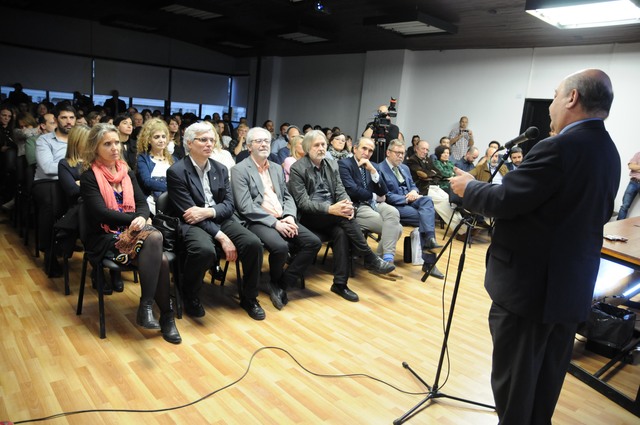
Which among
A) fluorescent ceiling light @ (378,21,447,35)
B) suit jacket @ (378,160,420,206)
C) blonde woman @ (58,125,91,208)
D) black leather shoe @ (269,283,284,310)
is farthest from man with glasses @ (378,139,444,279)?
fluorescent ceiling light @ (378,21,447,35)

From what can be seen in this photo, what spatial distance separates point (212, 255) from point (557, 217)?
197 cm

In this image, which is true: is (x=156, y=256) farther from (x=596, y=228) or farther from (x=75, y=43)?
(x=75, y=43)

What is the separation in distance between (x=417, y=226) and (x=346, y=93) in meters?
7.58

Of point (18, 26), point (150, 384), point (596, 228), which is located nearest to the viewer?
point (596, 228)

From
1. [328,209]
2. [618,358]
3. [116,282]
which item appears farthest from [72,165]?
[618,358]

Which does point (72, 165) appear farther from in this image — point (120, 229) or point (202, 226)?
point (202, 226)

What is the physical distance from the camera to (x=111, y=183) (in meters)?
2.83

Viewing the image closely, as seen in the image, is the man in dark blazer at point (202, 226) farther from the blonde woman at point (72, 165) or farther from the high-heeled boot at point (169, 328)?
the blonde woman at point (72, 165)

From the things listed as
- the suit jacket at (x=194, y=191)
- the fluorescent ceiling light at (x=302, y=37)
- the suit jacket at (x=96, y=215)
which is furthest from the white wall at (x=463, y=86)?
the suit jacket at (x=96, y=215)

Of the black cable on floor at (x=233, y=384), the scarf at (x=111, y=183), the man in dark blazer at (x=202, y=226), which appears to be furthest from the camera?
the man in dark blazer at (x=202, y=226)

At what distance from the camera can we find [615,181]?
5.23ft

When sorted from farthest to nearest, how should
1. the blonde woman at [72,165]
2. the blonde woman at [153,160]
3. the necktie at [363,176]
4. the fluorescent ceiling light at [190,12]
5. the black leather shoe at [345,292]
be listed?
the fluorescent ceiling light at [190,12], the necktie at [363,176], the blonde woman at [153,160], the black leather shoe at [345,292], the blonde woman at [72,165]

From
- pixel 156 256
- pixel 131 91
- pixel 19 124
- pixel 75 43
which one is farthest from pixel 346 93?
pixel 156 256

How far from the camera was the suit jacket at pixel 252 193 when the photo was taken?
3.32 meters
